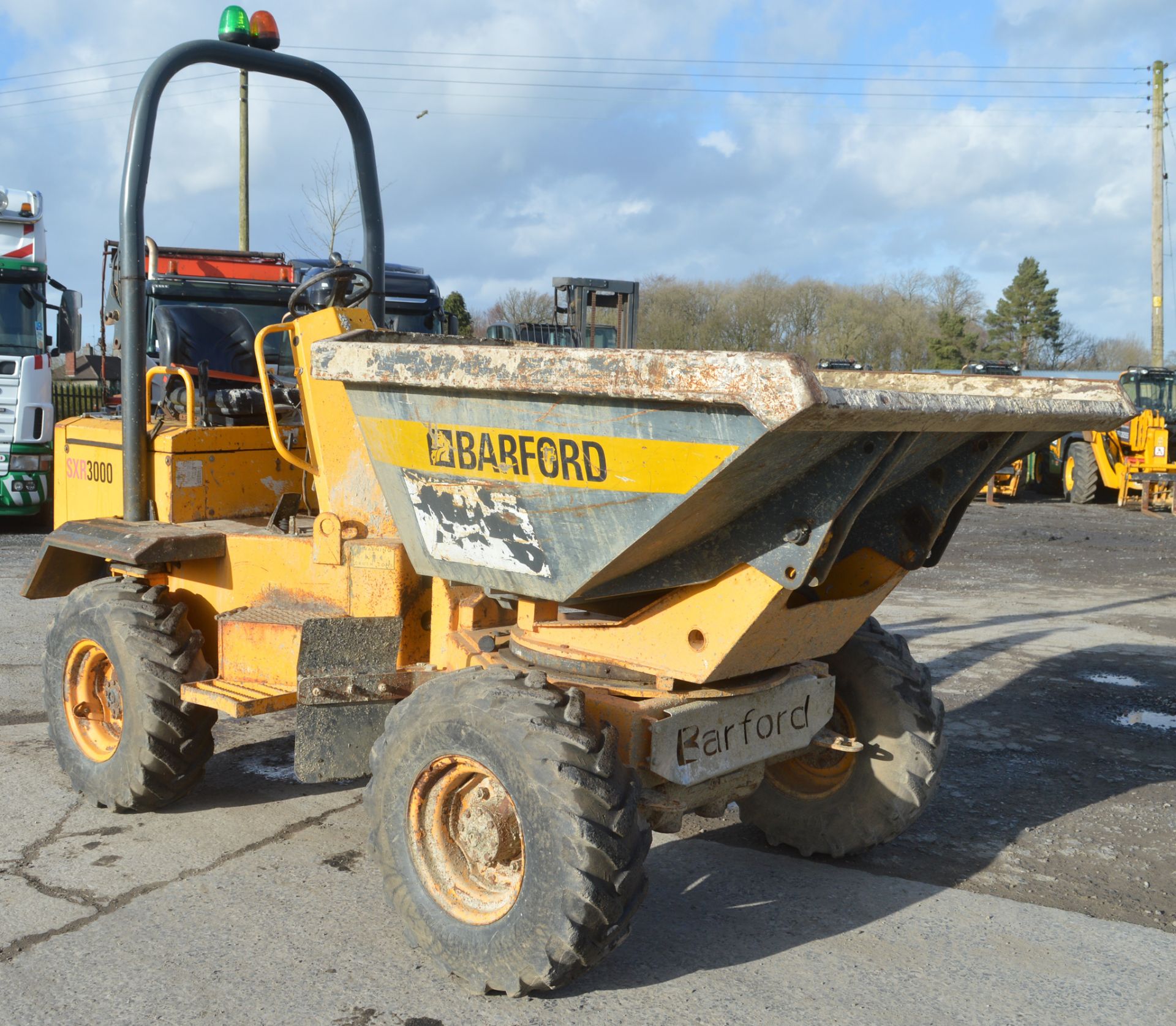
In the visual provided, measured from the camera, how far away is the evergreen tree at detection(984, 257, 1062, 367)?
53.9 metres

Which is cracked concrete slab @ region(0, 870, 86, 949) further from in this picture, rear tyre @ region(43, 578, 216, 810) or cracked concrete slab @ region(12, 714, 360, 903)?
rear tyre @ region(43, 578, 216, 810)

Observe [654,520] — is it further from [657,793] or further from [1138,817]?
[1138,817]

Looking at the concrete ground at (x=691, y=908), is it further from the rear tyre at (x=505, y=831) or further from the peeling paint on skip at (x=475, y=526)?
the peeling paint on skip at (x=475, y=526)

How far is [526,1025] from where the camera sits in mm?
3131

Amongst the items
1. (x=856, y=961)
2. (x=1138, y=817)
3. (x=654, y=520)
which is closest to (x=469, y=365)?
(x=654, y=520)

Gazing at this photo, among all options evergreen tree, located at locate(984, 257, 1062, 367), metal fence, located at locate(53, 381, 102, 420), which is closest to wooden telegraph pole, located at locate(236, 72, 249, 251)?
metal fence, located at locate(53, 381, 102, 420)

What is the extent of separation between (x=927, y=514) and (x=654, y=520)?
1.07m

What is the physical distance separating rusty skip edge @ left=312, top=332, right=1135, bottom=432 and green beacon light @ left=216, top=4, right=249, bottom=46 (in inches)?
→ 68.9

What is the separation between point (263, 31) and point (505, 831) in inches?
133

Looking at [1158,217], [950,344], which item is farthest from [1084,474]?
[950,344]

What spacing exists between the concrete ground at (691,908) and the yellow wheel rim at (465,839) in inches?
10.1

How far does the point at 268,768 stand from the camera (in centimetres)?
532

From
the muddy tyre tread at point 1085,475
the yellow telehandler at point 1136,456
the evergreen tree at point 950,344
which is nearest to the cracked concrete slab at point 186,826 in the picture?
the yellow telehandler at point 1136,456

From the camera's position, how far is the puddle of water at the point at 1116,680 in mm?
7094
